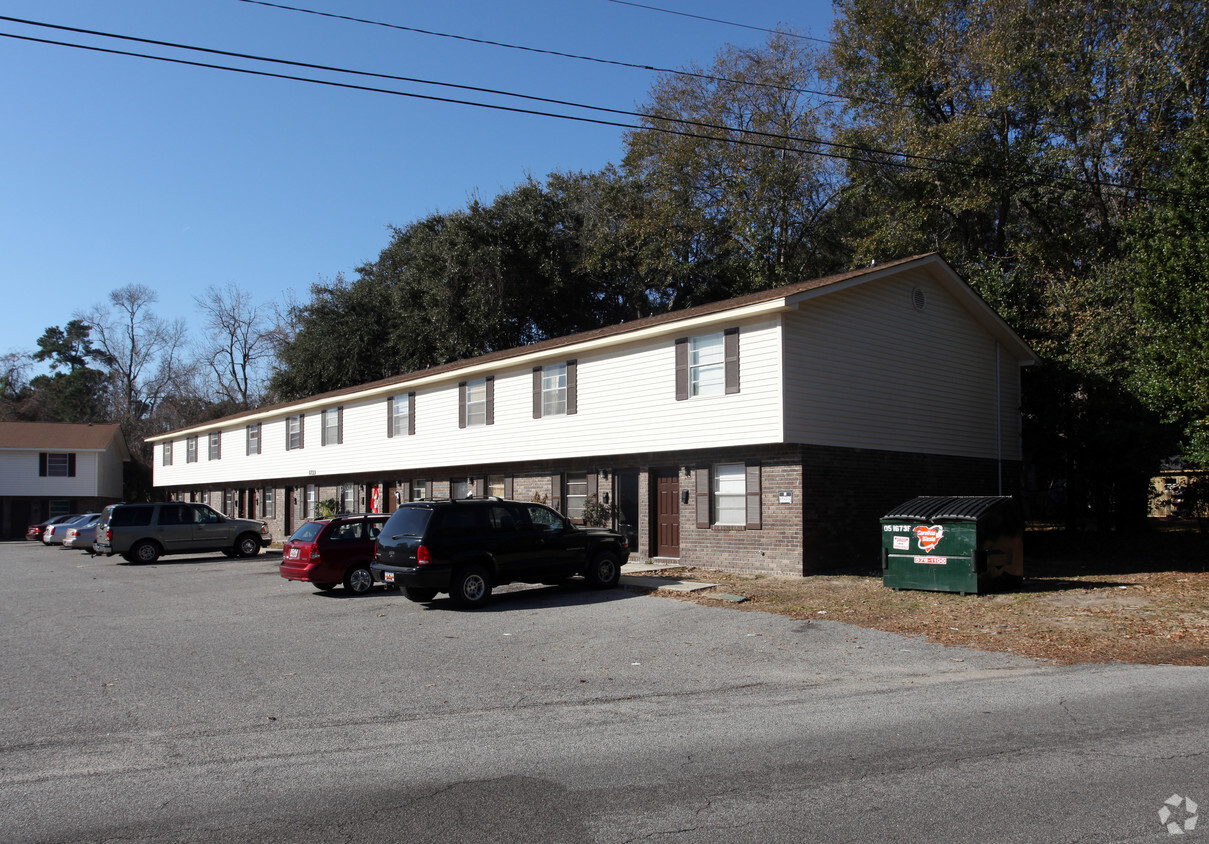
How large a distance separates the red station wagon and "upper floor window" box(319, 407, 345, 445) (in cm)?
1537

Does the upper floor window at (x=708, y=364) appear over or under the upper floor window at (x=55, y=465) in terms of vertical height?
over

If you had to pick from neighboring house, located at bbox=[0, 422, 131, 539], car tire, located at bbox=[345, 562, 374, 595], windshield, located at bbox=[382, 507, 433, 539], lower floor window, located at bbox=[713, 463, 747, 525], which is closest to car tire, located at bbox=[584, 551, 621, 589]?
windshield, located at bbox=[382, 507, 433, 539]

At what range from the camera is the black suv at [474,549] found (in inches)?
535

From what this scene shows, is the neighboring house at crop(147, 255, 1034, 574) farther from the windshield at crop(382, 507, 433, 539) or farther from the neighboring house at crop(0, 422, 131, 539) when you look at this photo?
the neighboring house at crop(0, 422, 131, 539)

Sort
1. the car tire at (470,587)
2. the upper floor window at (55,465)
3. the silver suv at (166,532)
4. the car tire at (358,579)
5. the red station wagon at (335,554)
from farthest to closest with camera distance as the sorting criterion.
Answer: the upper floor window at (55,465)
the silver suv at (166,532)
the car tire at (358,579)
the red station wagon at (335,554)
the car tire at (470,587)

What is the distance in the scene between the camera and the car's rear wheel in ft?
85.9

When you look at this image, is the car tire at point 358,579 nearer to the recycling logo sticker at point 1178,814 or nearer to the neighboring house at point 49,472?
the recycling logo sticker at point 1178,814

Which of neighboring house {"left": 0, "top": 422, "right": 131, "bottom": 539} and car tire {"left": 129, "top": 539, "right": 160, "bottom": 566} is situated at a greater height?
neighboring house {"left": 0, "top": 422, "right": 131, "bottom": 539}

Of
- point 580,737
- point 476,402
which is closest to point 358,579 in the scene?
point 476,402

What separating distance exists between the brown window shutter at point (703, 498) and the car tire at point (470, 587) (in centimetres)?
636

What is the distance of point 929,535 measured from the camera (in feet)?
48.4

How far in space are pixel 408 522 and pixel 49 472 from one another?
152 feet

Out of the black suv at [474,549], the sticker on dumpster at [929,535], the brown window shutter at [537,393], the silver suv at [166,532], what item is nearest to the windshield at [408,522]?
the black suv at [474,549]

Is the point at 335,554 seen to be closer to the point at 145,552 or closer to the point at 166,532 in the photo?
the point at 166,532
